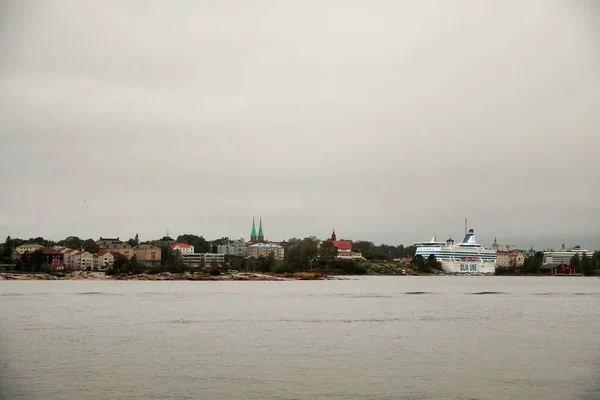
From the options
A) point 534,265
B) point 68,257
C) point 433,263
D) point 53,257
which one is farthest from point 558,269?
point 53,257

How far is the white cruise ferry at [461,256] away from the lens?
161 m

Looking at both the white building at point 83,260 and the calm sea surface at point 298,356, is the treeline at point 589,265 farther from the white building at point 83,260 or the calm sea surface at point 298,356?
the calm sea surface at point 298,356

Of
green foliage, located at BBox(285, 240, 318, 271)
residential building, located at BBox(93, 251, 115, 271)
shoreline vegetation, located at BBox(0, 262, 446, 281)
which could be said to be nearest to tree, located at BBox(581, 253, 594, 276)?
green foliage, located at BBox(285, 240, 318, 271)

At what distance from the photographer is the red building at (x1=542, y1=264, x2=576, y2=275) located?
16650 cm

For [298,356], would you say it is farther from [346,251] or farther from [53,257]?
[346,251]

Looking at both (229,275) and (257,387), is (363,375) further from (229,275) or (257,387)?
(229,275)

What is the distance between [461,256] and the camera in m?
165

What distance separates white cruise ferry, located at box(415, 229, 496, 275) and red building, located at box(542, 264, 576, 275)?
11741 millimetres

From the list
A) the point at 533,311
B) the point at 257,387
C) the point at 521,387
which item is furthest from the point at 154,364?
the point at 533,311

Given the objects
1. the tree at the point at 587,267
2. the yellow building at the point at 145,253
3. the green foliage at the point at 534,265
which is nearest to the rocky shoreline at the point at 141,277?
the yellow building at the point at 145,253

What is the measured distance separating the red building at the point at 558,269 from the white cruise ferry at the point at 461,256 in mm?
11741

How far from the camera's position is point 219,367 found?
20.2m

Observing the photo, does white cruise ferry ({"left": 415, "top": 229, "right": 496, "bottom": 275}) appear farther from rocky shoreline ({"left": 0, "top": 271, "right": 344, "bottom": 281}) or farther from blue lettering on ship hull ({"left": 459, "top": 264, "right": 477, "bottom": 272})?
rocky shoreline ({"left": 0, "top": 271, "right": 344, "bottom": 281})

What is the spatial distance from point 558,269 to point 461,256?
2338cm
